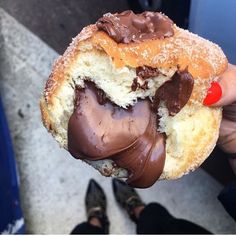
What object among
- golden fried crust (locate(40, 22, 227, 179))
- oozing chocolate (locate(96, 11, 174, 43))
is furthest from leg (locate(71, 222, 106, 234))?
oozing chocolate (locate(96, 11, 174, 43))

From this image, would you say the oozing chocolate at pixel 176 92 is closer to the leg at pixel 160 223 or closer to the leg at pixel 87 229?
the leg at pixel 160 223

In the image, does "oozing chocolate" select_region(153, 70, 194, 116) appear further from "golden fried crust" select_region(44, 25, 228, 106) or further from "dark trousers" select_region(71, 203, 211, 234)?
"dark trousers" select_region(71, 203, 211, 234)

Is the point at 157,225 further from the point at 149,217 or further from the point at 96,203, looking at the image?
the point at 96,203

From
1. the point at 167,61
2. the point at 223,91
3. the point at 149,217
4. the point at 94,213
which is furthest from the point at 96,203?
the point at 167,61

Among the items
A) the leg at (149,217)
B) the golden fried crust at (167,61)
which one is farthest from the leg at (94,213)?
the golden fried crust at (167,61)

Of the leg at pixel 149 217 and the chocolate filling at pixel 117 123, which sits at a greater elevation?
the chocolate filling at pixel 117 123

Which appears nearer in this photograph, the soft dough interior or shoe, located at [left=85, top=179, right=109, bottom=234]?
the soft dough interior
